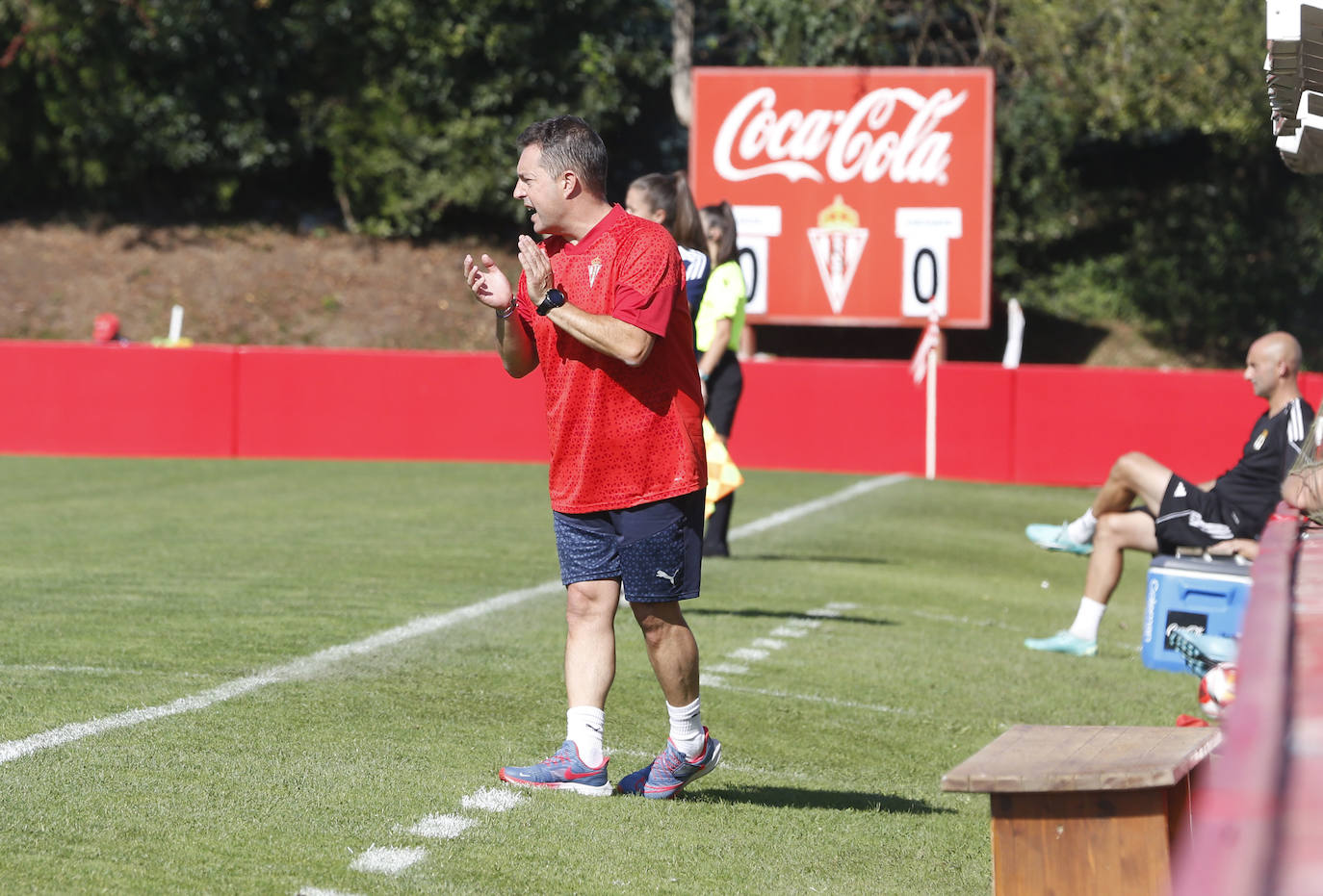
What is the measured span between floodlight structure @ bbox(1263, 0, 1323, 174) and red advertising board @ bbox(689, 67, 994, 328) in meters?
19.3

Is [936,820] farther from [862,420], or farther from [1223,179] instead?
[1223,179]

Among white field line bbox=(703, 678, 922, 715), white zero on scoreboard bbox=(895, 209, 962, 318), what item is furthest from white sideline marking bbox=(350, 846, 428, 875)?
white zero on scoreboard bbox=(895, 209, 962, 318)

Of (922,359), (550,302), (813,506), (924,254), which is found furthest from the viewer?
(924,254)

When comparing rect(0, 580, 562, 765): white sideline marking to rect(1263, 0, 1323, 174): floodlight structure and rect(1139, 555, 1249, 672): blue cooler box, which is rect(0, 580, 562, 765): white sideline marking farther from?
rect(1263, 0, 1323, 174): floodlight structure

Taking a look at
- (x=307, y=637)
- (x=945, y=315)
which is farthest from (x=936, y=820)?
(x=945, y=315)

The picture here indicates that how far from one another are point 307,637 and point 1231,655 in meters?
3.60

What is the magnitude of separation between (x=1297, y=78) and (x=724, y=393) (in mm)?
6114

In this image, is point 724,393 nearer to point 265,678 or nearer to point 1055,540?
point 1055,540

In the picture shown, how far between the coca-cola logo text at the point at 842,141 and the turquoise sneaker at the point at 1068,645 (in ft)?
54.1

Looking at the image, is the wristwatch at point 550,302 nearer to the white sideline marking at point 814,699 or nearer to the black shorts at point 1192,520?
the white sideline marking at point 814,699

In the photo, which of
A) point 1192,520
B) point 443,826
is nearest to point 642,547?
point 443,826

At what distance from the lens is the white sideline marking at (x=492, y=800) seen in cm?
470

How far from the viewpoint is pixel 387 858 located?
4.14 metres

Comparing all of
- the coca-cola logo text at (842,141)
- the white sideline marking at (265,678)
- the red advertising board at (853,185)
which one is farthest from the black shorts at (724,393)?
the coca-cola logo text at (842,141)
